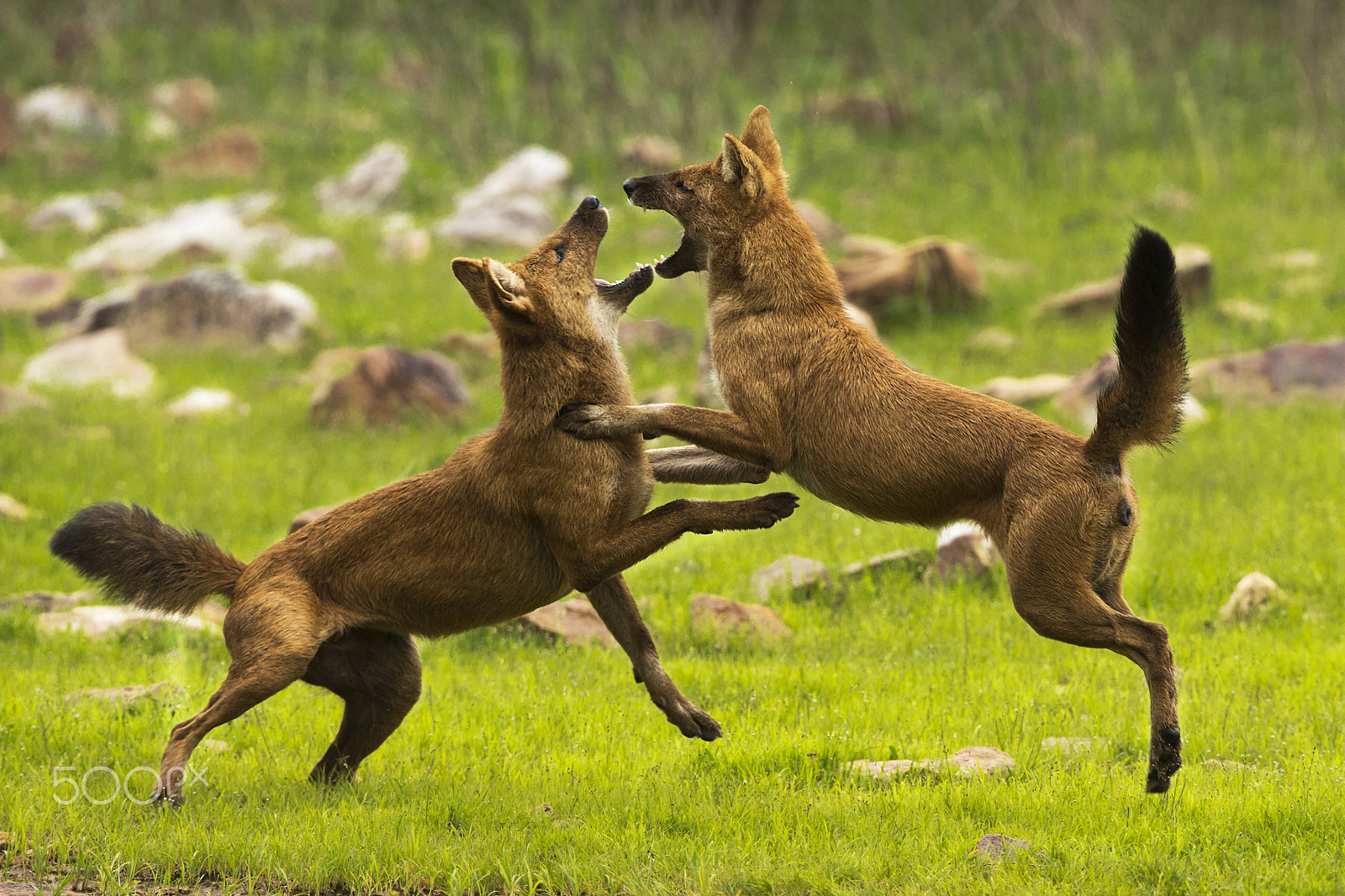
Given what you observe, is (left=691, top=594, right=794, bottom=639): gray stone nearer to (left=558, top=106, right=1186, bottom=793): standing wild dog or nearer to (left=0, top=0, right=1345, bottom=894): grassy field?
(left=0, top=0, right=1345, bottom=894): grassy field

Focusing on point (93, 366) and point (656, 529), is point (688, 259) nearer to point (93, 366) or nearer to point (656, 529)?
point (656, 529)

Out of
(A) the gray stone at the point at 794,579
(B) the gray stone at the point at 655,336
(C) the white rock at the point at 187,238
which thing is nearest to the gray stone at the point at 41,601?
(A) the gray stone at the point at 794,579

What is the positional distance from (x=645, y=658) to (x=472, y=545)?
2.95 ft

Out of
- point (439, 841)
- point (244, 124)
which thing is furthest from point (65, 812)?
point (244, 124)

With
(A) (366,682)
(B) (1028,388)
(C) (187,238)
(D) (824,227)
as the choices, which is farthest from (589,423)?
(C) (187,238)

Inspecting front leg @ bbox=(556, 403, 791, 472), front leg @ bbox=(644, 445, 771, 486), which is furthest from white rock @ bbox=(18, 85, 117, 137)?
front leg @ bbox=(556, 403, 791, 472)

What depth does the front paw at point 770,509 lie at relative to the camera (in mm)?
5348

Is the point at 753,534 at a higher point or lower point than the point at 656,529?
lower

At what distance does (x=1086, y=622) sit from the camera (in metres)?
5.14

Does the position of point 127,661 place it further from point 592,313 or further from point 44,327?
point 44,327

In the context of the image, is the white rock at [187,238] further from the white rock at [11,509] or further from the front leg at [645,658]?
the front leg at [645,658]

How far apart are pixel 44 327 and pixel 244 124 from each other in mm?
8747

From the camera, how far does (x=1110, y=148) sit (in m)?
19.5

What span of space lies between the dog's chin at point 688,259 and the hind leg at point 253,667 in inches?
83.3
